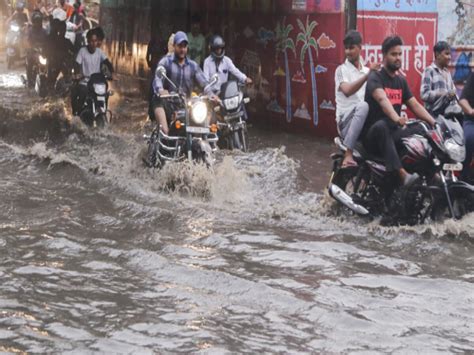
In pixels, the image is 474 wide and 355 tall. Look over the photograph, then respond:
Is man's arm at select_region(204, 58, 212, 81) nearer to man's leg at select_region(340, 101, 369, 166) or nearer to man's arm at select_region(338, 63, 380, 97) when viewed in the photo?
man's arm at select_region(338, 63, 380, 97)

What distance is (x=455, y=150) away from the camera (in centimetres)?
812

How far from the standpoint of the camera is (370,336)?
5.53m

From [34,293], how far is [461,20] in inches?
423

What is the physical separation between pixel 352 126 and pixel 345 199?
0.70 m

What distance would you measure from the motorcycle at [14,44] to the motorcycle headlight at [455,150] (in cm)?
2159

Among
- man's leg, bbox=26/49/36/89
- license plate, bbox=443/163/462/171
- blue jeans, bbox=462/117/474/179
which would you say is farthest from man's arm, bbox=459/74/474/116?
man's leg, bbox=26/49/36/89

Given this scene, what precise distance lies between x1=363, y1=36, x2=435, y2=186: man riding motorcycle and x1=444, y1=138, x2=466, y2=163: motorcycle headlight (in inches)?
13.8

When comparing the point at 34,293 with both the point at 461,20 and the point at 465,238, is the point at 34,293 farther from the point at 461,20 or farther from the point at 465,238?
the point at 461,20

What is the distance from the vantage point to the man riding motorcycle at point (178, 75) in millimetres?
10961

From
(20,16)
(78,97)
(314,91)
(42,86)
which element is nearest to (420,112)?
(314,91)

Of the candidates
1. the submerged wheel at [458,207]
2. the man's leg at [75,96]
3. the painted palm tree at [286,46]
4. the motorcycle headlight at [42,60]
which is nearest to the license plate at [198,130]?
the submerged wheel at [458,207]

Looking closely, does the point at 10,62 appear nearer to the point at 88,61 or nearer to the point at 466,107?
the point at 88,61

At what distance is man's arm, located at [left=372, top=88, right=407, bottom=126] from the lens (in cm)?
820

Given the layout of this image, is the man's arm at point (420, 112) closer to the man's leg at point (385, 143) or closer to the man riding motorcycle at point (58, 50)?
the man's leg at point (385, 143)
